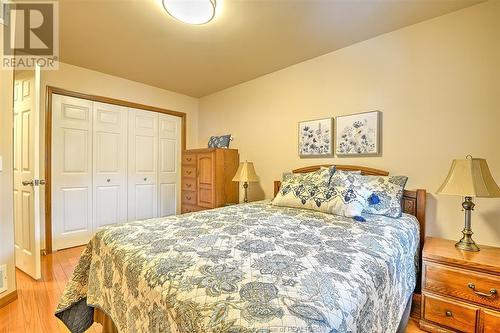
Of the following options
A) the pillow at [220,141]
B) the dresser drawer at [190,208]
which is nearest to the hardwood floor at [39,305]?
the dresser drawer at [190,208]

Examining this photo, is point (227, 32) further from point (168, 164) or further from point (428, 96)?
point (168, 164)

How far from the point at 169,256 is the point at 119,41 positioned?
7.84 ft

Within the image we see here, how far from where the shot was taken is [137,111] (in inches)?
147

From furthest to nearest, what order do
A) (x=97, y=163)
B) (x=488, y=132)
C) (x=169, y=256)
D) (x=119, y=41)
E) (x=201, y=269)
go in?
1. (x=97, y=163)
2. (x=119, y=41)
3. (x=488, y=132)
4. (x=169, y=256)
5. (x=201, y=269)

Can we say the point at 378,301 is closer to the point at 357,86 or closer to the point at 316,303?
the point at 316,303

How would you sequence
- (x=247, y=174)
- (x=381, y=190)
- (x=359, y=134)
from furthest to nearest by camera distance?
(x=247, y=174) → (x=359, y=134) → (x=381, y=190)

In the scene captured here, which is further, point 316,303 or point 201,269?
point 201,269

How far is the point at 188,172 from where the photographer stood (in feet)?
12.2

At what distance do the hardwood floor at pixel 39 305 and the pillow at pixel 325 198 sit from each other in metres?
0.88

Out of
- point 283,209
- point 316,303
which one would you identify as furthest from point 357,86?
point 316,303

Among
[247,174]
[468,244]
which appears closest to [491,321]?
[468,244]

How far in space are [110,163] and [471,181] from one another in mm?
3918

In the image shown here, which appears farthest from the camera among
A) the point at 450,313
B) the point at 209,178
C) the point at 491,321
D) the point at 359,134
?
the point at 209,178

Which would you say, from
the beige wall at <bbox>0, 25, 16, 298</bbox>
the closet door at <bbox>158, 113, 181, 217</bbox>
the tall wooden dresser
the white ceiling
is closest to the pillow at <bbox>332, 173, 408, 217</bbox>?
the white ceiling
